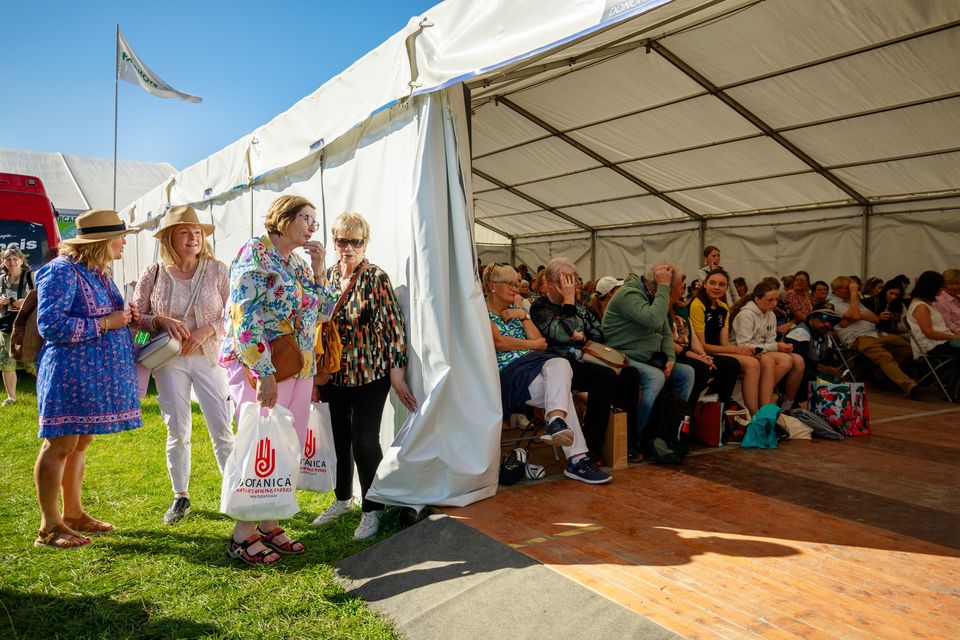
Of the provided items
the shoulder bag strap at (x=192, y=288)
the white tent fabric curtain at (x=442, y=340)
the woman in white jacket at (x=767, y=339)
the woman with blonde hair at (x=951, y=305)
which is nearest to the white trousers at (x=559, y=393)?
the white tent fabric curtain at (x=442, y=340)

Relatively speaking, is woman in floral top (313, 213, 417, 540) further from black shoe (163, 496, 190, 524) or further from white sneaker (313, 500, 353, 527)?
black shoe (163, 496, 190, 524)

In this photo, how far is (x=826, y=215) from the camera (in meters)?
11.4

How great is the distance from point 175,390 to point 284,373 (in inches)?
47.6

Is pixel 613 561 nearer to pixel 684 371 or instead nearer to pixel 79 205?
pixel 684 371

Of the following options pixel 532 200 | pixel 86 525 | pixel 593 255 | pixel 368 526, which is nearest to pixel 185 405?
pixel 86 525

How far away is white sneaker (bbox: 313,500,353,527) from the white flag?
12.4 meters

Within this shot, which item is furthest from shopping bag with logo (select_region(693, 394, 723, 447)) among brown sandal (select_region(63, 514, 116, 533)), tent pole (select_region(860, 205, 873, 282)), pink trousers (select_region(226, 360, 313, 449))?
tent pole (select_region(860, 205, 873, 282))

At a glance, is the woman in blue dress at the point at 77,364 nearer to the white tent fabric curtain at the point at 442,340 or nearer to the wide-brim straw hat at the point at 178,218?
the wide-brim straw hat at the point at 178,218

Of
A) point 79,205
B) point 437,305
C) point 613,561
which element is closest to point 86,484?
point 437,305

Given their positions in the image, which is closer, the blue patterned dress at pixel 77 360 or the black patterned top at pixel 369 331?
the blue patterned dress at pixel 77 360

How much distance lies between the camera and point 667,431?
4.94 meters

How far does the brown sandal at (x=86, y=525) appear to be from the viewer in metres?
3.78

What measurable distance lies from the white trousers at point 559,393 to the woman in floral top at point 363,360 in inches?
38.0

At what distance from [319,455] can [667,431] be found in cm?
258
